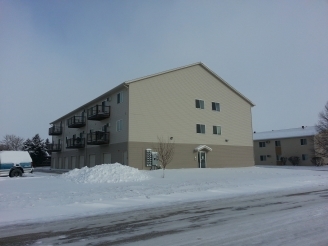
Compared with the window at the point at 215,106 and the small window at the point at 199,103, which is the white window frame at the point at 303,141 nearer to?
the window at the point at 215,106

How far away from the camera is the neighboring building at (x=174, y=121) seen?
2709cm

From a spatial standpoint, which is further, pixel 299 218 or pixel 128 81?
pixel 128 81

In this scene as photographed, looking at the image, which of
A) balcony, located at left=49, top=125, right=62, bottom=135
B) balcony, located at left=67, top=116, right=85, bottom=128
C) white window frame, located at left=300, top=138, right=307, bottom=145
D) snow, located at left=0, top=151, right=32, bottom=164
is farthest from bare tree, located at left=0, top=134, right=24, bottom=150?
white window frame, located at left=300, top=138, right=307, bottom=145

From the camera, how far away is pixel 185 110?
98.8ft

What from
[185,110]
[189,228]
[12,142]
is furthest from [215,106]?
[12,142]

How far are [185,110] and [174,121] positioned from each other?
197 cm

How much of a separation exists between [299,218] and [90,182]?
12924 millimetres

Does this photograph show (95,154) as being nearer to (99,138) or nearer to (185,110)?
(99,138)

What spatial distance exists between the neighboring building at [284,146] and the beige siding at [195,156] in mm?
16529

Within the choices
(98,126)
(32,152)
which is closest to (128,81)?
(98,126)

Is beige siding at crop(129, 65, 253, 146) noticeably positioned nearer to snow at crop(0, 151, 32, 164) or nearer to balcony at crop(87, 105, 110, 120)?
balcony at crop(87, 105, 110, 120)

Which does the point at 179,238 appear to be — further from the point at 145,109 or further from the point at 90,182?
the point at 145,109

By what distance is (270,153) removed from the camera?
168ft

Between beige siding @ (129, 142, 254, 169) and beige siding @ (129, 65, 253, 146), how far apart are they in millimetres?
602
